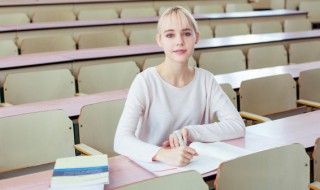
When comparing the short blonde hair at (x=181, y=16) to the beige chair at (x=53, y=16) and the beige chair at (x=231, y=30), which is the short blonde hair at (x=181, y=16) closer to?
the beige chair at (x=231, y=30)

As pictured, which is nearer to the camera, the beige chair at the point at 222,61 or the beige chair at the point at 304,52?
the beige chair at the point at 222,61

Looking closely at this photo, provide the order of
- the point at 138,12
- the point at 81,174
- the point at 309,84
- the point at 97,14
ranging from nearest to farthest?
the point at 81,174, the point at 309,84, the point at 97,14, the point at 138,12

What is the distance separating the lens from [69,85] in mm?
3580

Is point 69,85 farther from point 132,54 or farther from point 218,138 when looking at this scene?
point 218,138

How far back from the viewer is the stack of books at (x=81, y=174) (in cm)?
163

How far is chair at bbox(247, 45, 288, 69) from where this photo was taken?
456 centimetres

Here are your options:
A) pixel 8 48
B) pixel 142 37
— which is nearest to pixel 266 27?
pixel 142 37

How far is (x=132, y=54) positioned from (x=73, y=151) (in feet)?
5.92

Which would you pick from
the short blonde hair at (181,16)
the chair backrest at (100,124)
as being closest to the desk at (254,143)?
the short blonde hair at (181,16)

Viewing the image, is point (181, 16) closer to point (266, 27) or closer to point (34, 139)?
point (34, 139)

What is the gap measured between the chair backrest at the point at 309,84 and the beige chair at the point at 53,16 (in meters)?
3.60

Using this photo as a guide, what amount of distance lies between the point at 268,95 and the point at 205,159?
1.60 m

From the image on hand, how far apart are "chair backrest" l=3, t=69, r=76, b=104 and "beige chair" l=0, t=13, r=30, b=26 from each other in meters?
2.47

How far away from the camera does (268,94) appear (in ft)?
11.2
